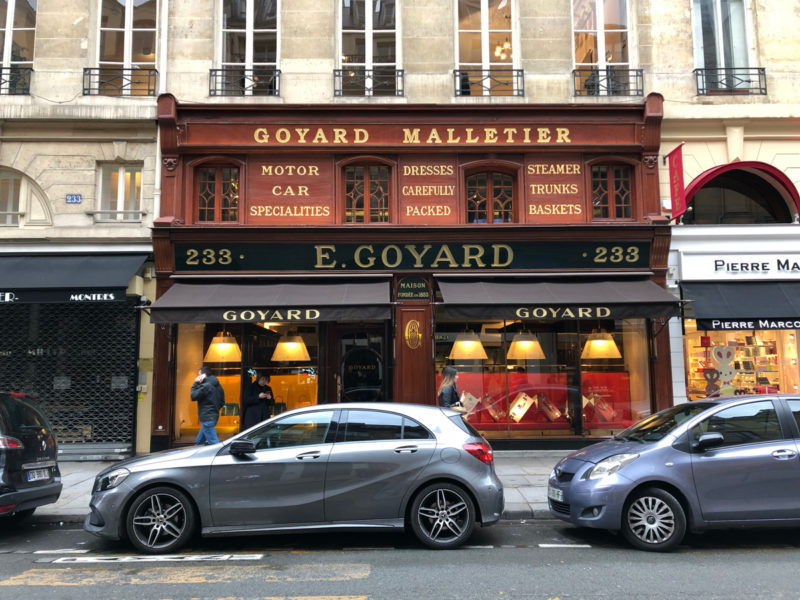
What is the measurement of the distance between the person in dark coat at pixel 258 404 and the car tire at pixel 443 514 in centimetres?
542

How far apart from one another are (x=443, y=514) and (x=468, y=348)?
6.25m

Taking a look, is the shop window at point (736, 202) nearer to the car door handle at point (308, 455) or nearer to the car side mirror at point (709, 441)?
the car side mirror at point (709, 441)

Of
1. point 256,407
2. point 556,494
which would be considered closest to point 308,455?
point 556,494

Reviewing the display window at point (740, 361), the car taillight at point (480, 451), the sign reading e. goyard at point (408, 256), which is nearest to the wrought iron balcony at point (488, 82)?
the sign reading e. goyard at point (408, 256)

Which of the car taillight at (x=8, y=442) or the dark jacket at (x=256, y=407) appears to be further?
the dark jacket at (x=256, y=407)

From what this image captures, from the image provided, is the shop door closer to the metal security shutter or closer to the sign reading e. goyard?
the sign reading e. goyard

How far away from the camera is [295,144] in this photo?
40.7 ft

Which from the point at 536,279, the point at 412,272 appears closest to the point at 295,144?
the point at 412,272

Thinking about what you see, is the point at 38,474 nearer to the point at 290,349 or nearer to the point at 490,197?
the point at 290,349

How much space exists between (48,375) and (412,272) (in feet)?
24.8

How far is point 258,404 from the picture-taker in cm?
1130

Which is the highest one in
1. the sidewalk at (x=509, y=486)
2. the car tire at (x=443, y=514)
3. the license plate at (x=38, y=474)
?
the license plate at (x=38, y=474)

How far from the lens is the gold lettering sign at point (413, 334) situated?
12.0 metres

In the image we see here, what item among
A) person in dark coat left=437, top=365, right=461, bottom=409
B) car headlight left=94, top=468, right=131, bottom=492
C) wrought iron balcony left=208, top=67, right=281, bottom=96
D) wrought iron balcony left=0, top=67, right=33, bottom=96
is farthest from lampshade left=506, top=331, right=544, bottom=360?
wrought iron balcony left=0, top=67, right=33, bottom=96
